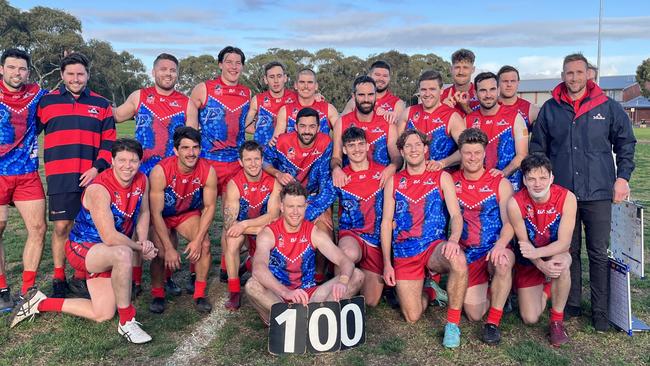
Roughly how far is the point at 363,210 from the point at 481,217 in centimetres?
108

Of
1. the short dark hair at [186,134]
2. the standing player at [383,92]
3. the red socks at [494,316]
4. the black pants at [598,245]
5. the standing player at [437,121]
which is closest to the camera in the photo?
the red socks at [494,316]

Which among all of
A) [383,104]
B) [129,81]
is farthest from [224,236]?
[129,81]

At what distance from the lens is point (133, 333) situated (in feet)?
13.0

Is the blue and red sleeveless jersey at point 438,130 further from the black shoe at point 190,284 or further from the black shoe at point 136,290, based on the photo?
the black shoe at point 136,290

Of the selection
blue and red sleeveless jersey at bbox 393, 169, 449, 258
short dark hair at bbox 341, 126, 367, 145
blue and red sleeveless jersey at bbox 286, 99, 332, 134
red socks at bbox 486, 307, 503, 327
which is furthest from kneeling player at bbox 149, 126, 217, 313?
red socks at bbox 486, 307, 503, 327

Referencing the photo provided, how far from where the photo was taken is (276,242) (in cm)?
430

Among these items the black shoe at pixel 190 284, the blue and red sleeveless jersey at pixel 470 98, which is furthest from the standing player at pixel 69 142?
the blue and red sleeveless jersey at pixel 470 98

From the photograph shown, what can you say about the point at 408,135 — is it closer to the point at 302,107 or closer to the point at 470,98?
the point at 470,98

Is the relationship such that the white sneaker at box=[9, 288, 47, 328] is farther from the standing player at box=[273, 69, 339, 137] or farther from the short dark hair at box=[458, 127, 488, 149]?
the short dark hair at box=[458, 127, 488, 149]

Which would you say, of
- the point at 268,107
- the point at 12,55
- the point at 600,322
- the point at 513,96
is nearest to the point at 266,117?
the point at 268,107

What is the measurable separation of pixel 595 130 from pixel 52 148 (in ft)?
15.6

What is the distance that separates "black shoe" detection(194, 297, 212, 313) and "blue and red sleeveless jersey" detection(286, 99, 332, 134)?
82.8 inches

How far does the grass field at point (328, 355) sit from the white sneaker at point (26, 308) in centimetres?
6

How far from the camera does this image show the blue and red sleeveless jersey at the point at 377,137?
5305 mm
